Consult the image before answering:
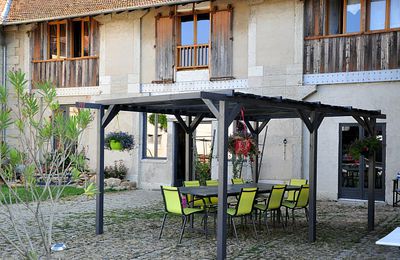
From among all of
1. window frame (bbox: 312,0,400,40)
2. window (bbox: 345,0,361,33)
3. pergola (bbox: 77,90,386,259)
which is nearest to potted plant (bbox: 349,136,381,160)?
pergola (bbox: 77,90,386,259)

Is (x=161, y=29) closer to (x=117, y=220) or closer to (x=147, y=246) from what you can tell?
(x=117, y=220)

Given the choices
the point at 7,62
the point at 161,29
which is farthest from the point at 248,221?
the point at 7,62

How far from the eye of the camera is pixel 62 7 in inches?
658

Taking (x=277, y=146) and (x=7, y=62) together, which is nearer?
(x=277, y=146)

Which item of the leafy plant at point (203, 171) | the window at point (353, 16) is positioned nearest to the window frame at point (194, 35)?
the leafy plant at point (203, 171)

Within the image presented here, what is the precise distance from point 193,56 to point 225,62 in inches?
42.6

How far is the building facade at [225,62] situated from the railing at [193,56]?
0.03 meters

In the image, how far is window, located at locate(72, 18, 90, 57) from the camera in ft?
55.0

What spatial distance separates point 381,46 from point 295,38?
7.22ft

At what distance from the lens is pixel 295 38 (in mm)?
13328

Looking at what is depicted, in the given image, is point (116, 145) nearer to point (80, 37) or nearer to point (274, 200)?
point (274, 200)

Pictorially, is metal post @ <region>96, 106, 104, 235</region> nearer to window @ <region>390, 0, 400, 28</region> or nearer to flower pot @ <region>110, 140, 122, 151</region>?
flower pot @ <region>110, 140, 122, 151</region>

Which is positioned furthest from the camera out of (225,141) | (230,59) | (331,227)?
(230,59)

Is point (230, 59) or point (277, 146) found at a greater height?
point (230, 59)
